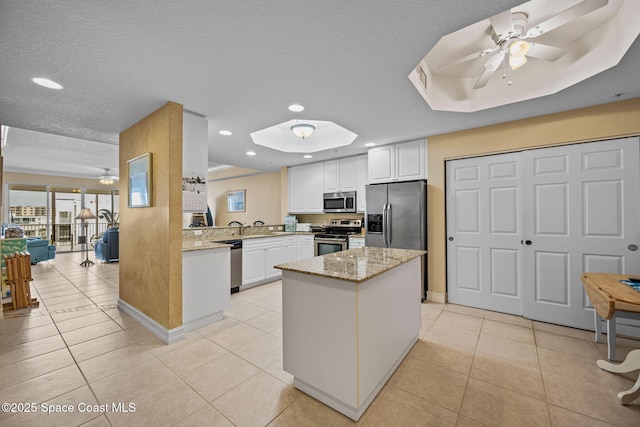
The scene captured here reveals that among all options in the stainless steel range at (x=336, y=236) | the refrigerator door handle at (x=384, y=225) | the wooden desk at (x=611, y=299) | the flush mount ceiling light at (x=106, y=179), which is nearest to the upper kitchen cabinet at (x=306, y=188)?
the stainless steel range at (x=336, y=236)

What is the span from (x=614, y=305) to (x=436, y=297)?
2.09 m

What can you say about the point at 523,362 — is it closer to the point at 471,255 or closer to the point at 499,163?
the point at 471,255

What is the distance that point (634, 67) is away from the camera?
6.78ft

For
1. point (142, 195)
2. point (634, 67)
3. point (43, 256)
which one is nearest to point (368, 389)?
point (142, 195)

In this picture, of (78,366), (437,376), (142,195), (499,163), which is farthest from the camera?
(499,163)

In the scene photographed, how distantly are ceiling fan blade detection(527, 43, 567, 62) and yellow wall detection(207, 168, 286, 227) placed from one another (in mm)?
5106

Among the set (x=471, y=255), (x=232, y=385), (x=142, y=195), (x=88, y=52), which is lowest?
(x=232, y=385)

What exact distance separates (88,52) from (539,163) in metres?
4.55

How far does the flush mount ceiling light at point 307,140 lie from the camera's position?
4262 millimetres

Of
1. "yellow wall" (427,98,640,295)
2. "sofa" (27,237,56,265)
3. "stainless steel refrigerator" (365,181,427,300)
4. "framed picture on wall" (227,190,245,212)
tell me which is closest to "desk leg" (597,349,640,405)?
"yellow wall" (427,98,640,295)

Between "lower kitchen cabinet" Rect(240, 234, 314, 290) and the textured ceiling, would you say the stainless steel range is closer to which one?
"lower kitchen cabinet" Rect(240, 234, 314, 290)

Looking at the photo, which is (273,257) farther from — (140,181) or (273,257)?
(140,181)

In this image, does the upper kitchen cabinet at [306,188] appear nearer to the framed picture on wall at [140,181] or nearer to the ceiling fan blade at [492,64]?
the framed picture on wall at [140,181]

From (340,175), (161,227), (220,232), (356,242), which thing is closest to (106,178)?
(220,232)
